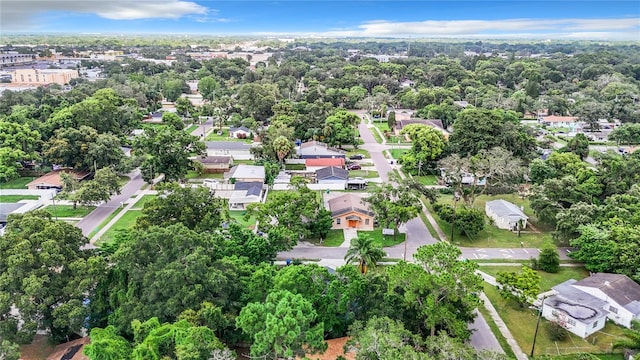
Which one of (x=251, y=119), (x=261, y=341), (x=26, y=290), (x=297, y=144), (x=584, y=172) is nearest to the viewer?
(x=261, y=341)

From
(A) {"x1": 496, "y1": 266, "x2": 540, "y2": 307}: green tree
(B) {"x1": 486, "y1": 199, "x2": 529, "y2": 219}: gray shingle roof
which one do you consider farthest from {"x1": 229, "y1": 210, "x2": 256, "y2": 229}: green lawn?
(B) {"x1": 486, "y1": 199, "x2": 529, "y2": 219}: gray shingle roof

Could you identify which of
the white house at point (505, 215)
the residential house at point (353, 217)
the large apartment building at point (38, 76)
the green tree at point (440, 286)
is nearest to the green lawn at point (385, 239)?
the residential house at point (353, 217)

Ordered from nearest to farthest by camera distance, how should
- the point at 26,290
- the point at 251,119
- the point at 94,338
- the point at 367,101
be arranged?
1. the point at 94,338
2. the point at 26,290
3. the point at 251,119
4. the point at 367,101

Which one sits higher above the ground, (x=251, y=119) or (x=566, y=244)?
(x=251, y=119)

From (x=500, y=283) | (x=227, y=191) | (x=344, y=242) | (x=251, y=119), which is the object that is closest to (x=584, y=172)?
(x=500, y=283)

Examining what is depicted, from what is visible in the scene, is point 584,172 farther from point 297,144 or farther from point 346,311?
point 297,144

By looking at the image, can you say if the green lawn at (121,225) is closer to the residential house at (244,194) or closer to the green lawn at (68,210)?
the green lawn at (68,210)
